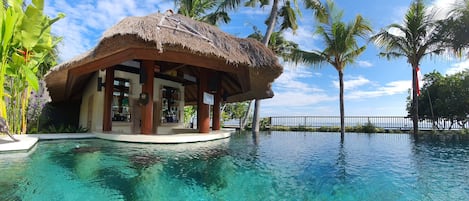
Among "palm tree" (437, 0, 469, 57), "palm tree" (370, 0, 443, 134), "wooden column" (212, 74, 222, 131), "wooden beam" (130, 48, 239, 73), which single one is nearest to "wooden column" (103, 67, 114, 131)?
"wooden beam" (130, 48, 239, 73)

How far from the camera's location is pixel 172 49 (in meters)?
6.93

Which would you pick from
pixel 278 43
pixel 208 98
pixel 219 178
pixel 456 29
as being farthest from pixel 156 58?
pixel 456 29

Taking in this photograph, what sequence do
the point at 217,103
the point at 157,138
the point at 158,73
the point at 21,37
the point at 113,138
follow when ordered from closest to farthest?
the point at 21,37 → the point at 157,138 → the point at 113,138 → the point at 217,103 → the point at 158,73

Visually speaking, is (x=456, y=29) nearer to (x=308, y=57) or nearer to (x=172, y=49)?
(x=308, y=57)

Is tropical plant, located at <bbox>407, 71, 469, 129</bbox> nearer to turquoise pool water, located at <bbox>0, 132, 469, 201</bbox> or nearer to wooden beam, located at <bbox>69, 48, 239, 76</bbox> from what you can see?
turquoise pool water, located at <bbox>0, 132, 469, 201</bbox>

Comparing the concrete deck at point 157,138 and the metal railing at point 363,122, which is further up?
the metal railing at point 363,122

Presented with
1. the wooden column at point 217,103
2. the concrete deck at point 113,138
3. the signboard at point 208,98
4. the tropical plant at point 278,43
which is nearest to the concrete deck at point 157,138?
the concrete deck at point 113,138

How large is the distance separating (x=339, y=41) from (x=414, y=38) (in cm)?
382

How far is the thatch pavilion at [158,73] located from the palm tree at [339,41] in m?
4.18

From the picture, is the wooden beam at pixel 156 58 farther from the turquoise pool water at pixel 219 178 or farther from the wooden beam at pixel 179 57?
the turquoise pool water at pixel 219 178

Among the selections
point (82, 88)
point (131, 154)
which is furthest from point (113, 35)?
point (82, 88)

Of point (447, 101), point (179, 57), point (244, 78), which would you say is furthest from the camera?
point (447, 101)

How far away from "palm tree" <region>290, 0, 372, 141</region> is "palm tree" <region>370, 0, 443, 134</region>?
119cm

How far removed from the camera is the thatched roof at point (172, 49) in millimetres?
6551
